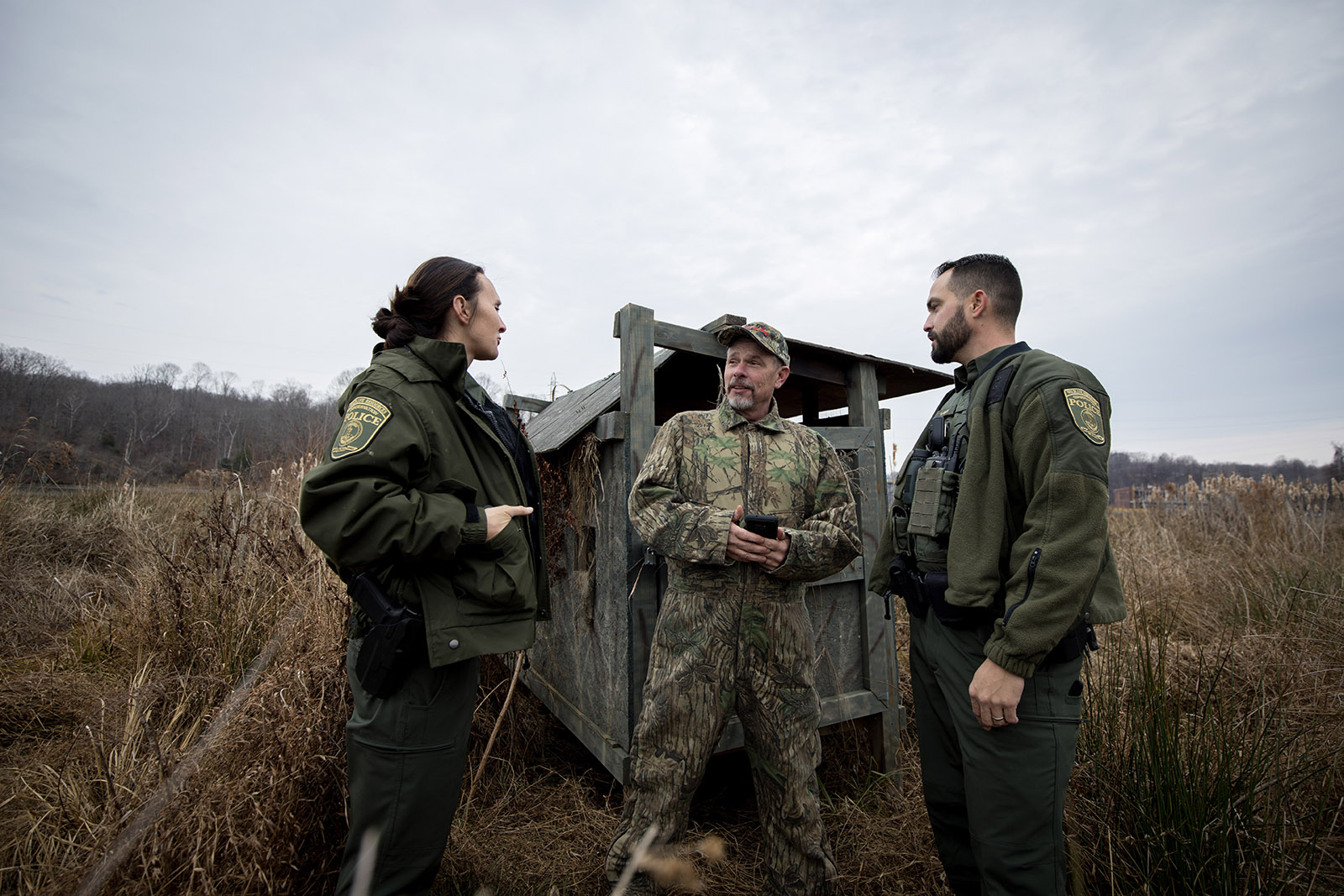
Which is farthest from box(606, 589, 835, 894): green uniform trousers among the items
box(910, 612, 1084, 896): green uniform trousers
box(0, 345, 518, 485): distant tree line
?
box(0, 345, 518, 485): distant tree line

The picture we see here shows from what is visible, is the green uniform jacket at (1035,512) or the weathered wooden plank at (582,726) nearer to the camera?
the green uniform jacket at (1035,512)

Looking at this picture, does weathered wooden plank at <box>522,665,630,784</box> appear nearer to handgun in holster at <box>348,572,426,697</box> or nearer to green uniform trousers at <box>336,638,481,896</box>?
green uniform trousers at <box>336,638,481,896</box>

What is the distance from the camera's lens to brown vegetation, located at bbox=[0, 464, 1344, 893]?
233 centimetres

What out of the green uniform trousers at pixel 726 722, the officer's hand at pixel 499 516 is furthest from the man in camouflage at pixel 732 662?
the officer's hand at pixel 499 516

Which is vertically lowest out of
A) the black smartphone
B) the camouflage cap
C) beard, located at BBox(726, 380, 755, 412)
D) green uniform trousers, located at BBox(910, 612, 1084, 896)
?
green uniform trousers, located at BBox(910, 612, 1084, 896)

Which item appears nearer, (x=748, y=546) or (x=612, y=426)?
(x=748, y=546)

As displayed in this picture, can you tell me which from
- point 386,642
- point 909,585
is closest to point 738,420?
point 909,585

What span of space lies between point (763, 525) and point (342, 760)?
219cm

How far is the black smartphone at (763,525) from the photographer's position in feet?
8.53

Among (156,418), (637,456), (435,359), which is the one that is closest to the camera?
(435,359)

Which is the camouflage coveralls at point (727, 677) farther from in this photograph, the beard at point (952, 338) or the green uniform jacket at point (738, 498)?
the beard at point (952, 338)

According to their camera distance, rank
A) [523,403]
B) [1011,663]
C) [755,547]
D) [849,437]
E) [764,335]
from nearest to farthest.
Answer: [1011,663] < [755,547] < [764,335] < [849,437] < [523,403]

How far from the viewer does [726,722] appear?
2684 millimetres

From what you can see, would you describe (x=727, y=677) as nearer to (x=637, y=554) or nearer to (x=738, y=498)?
(x=738, y=498)
